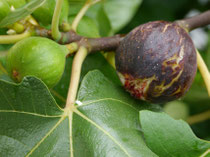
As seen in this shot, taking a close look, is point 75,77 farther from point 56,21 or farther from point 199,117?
point 199,117

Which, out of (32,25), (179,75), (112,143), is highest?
(32,25)

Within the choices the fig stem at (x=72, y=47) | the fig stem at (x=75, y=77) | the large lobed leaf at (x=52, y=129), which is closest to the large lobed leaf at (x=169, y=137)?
the large lobed leaf at (x=52, y=129)

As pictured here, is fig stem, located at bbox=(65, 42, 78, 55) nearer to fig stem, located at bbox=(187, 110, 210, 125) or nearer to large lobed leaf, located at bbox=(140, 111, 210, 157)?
large lobed leaf, located at bbox=(140, 111, 210, 157)

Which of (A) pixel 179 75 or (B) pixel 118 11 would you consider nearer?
(A) pixel 179 75

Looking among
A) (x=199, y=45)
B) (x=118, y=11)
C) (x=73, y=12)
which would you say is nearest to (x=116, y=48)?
(x=73, y=12)

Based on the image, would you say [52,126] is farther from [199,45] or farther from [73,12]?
[199,45]

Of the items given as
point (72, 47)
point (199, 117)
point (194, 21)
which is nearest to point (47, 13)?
point (72, 47)

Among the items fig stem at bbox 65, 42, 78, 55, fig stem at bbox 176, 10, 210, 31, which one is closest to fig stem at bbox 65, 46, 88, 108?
fig stem at bbox 65, 42, 78, 55
